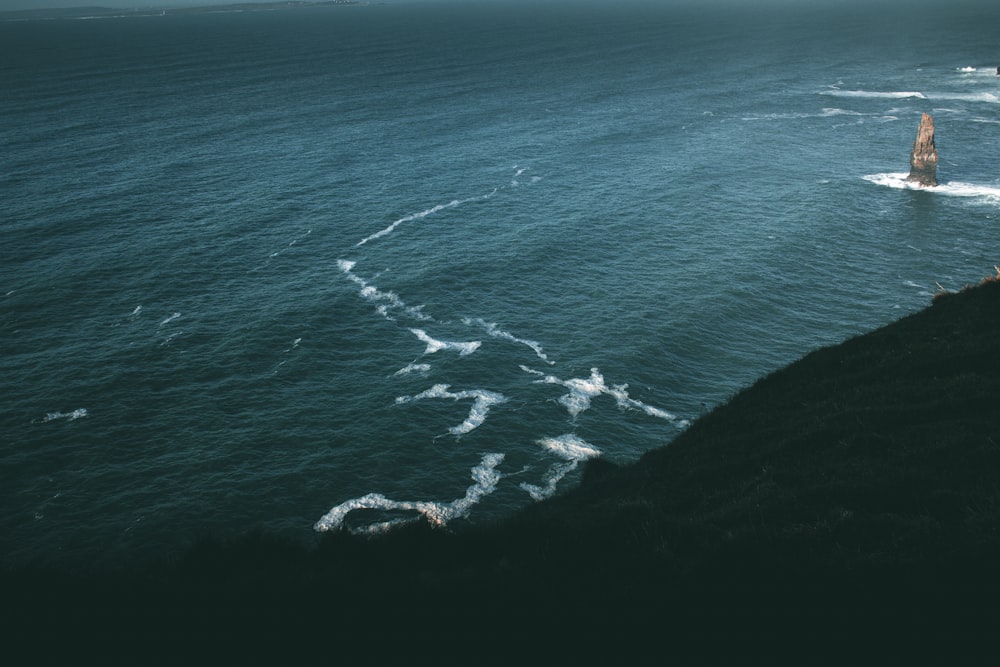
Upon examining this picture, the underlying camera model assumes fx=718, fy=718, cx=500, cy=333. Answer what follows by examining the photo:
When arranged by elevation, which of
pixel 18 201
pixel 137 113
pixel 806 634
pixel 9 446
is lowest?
pixel 9 446

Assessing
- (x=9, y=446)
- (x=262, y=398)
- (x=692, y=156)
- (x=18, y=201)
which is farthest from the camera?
(x=692, y=156)

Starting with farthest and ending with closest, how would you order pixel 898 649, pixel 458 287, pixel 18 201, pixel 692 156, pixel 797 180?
pixel 692 156, pixel 797 180, pixel 18 201, pixel 458 287, pixel 898 649

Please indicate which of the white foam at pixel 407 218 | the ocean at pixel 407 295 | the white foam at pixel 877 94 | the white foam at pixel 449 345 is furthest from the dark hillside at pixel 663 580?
the white foam at pixel 877 94

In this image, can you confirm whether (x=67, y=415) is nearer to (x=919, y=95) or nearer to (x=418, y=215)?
(x=418, y=215)

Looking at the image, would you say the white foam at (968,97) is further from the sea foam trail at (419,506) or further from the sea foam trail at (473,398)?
the sea foam trail at (419,506)

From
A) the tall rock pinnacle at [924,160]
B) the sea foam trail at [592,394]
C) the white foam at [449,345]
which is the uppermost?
the tall rock pinnacle at [924,160]

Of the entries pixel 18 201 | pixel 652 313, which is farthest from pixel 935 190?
pixel 18 201

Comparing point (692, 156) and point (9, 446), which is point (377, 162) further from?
point (9, 446)
